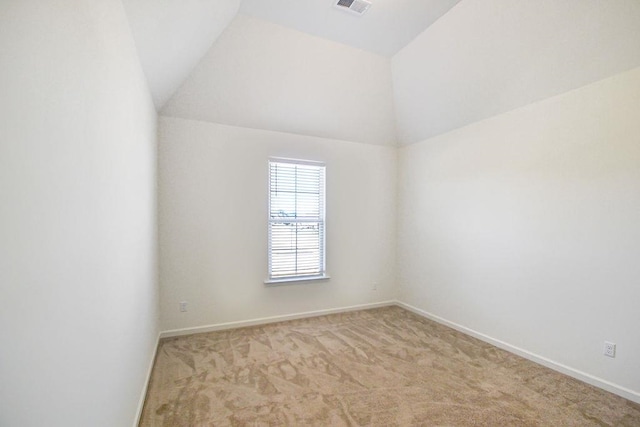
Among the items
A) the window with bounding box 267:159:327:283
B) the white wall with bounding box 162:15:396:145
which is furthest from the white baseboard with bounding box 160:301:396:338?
the white wall with bounding box 162:15:396:145

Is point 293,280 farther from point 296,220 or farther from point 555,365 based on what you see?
point 555,365

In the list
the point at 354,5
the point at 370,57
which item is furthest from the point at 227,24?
the point at 370,57

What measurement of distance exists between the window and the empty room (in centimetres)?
3

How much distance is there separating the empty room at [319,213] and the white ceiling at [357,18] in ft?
0.09

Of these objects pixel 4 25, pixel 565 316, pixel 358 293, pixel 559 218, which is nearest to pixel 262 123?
pixel 358 293

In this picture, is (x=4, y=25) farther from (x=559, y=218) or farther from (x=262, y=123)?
(x=559, y=218)

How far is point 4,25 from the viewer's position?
0.61 metres

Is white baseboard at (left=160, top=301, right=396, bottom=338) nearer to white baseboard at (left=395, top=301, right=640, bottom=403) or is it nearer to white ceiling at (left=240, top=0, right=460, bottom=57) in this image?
white baseboard at (left=395, top=301, right=640, bottom=403)

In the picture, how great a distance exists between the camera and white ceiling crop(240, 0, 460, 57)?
257 cm

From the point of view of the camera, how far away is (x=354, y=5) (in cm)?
258

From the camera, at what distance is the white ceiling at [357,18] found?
257 centimetres

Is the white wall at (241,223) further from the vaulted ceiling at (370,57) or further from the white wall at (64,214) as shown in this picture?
the white wall at (64,214)

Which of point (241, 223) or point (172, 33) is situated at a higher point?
point (172, 33)

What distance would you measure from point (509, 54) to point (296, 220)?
2938 millimetres
